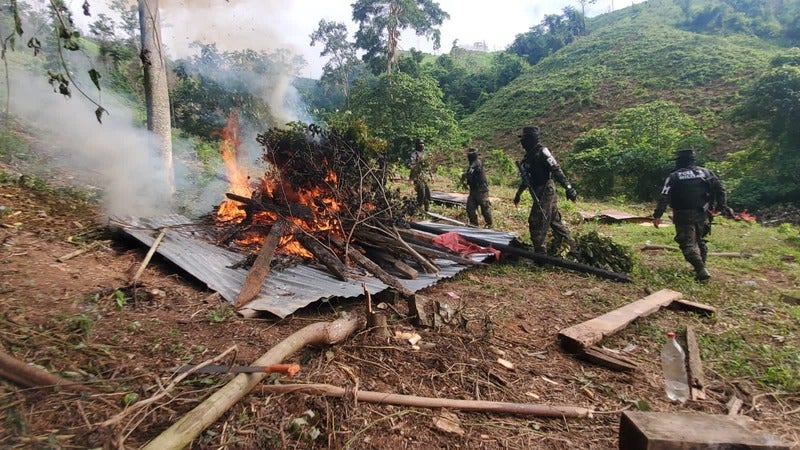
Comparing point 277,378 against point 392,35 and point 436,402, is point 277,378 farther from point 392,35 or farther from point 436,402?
point 392,35

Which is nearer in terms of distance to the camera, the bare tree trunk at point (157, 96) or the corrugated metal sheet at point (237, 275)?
the corrugated metal sheet at point (237, 275)

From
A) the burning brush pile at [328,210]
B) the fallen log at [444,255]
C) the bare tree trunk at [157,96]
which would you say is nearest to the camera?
the burning brush pile at [328,210]

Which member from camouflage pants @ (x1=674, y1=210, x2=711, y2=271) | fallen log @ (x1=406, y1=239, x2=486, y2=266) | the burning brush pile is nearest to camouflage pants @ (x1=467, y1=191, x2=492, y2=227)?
the burning brush pile

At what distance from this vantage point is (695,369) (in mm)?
3355

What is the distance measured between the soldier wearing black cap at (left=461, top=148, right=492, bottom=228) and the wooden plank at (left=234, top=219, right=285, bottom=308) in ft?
16.6

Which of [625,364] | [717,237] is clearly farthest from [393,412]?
[717,237]

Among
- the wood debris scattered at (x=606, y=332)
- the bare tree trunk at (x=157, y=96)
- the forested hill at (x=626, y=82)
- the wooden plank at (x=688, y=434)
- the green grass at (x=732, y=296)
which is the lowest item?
the green grass at (x=732, y=296)

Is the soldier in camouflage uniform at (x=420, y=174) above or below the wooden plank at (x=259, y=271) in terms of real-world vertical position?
above

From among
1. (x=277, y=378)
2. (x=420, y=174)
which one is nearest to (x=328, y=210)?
(x=277, y=378)

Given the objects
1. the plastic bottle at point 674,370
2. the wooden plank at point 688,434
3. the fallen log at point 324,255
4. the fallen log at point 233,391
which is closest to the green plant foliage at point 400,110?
the fallen log at point 324,255

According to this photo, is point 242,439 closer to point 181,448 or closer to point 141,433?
point 181,448

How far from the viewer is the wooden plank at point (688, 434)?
1.69 m

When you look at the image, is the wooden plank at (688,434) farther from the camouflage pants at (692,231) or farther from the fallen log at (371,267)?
the camouflage pants at (692,231)

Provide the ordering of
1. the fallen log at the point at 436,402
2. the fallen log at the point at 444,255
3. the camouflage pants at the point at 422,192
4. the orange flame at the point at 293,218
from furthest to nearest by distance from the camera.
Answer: the camouflage pants at the point at 422,192 → the fallen log at the point at 444,255 → the orange flame at the point at 293,218 → the fallen log at the point at 436,402
